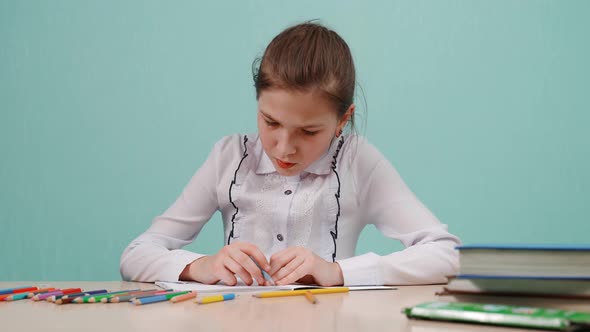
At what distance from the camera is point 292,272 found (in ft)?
3.34

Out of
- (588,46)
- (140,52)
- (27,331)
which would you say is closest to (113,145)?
(140,52)

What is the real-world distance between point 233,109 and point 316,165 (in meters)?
1.08

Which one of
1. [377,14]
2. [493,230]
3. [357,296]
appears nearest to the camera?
[357,296]

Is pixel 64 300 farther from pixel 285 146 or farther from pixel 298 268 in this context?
pixel 285 146

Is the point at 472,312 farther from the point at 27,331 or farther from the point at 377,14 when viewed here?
the point at 377,14

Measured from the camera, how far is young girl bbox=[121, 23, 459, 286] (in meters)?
1.09

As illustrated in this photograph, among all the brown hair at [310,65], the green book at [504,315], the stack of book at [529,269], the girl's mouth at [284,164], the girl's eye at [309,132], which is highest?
the brown hair at [310,65]

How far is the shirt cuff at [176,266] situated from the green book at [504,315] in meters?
0.62

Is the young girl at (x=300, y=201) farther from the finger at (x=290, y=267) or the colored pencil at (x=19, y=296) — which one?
the colored pencil at (x=19, y=296)

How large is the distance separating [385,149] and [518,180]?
442mm

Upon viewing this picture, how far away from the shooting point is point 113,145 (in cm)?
241

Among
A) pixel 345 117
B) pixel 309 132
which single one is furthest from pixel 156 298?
pixel 345 117

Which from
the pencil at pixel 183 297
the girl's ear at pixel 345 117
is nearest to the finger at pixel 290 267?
the pencil at pixel 183 297

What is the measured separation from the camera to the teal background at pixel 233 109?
232 cm
